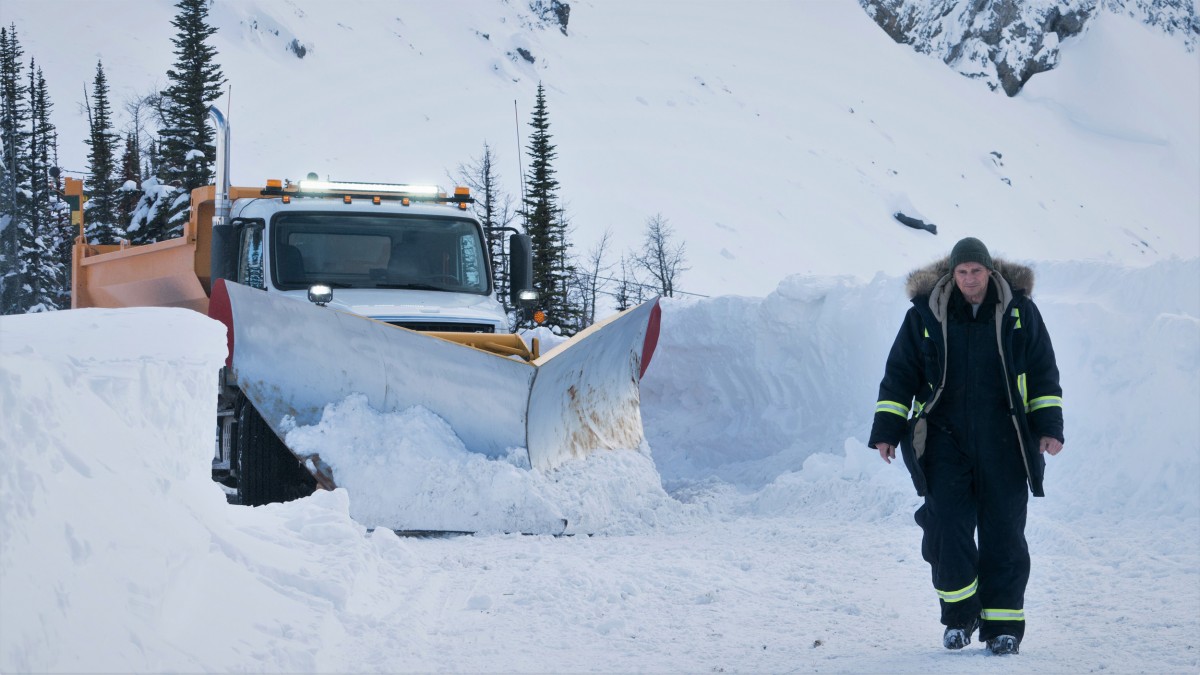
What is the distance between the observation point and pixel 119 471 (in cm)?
356

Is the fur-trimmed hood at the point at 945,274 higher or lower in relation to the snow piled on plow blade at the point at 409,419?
higher

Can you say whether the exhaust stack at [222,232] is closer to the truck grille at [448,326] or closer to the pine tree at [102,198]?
the truck grille at [448,326]

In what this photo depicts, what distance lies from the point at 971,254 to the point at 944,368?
43 centimetres

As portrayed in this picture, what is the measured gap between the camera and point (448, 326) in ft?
27.0

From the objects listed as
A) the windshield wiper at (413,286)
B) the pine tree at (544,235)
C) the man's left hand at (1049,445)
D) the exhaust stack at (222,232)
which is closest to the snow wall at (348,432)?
the windshield wiper at (413,286)

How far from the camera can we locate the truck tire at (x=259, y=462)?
7.18 metres

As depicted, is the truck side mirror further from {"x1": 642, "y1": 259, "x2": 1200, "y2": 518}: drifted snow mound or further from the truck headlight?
{"x1": 642, "y1": 259, "x2": 1200, "y2": 518}: drifted snow mound

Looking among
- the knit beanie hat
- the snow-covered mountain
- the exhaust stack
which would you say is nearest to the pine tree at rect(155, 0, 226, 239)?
the exhaust stack

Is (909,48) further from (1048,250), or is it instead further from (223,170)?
(223,170)

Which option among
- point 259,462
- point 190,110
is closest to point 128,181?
point 190,110

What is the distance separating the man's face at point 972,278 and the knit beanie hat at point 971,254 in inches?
0.9

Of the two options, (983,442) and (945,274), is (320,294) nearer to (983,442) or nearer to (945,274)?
(945,274)

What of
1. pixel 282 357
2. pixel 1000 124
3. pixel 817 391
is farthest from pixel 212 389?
pixel 1000 124

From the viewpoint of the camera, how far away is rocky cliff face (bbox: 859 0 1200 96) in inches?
7229
